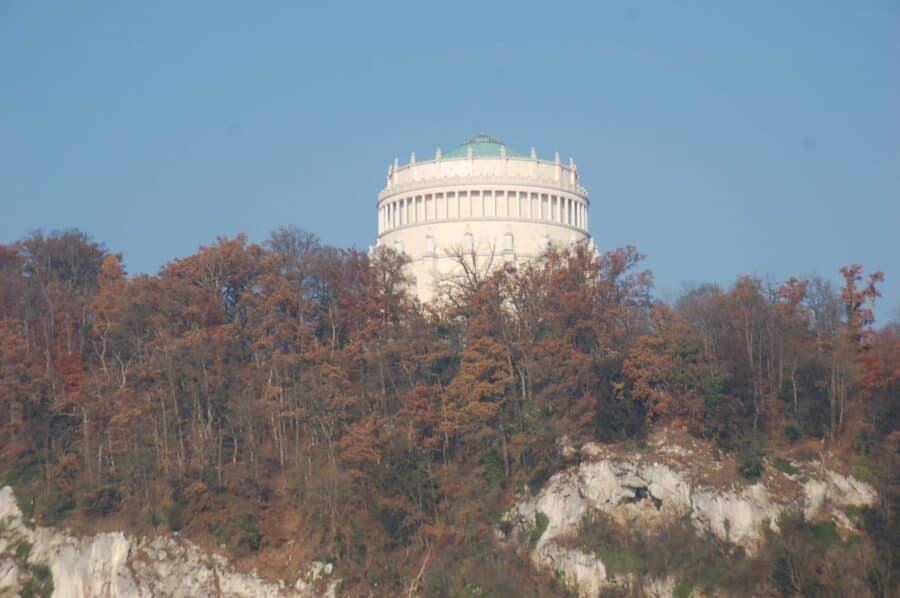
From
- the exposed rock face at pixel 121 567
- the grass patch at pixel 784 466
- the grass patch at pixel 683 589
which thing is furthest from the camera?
the exposed rock face at pixel 121 567

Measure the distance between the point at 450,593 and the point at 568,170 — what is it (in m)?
38.3

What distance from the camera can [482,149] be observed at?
298 feet

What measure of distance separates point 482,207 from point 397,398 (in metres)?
24.2

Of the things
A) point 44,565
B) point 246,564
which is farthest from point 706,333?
point 44,565

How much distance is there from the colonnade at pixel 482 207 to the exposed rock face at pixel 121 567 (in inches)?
1166

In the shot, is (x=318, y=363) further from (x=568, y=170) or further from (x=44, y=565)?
(x=568, y=170)

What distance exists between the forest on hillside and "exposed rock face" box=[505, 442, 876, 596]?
87cm

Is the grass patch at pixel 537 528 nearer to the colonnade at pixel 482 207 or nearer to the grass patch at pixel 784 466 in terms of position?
the grass patch at pixel 784 466

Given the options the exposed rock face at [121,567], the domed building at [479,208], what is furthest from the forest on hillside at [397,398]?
the domed building at [479,208]

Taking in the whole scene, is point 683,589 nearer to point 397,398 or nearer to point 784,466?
point 784,466

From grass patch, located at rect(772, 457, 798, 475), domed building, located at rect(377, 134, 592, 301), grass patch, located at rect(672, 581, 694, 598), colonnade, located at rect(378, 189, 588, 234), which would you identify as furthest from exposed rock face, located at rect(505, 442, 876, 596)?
colonnade, located at rect(378, 189, 588, 234)

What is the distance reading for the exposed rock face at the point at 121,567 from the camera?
64.4m

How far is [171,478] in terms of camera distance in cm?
6838

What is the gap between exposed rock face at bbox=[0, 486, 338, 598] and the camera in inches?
2534
